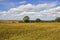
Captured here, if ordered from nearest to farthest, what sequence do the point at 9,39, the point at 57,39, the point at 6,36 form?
the point at 57,39, the point at 9,39, the point at 6,36

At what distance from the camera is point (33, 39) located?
2423 centimetres

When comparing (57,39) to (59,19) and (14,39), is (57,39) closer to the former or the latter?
(14,39)

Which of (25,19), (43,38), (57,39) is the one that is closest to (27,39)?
(43,38)

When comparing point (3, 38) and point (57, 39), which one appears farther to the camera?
point (3, 38)

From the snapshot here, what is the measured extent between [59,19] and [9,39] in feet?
275

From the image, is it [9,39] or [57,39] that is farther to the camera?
[9,39]

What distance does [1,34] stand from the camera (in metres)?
29.3

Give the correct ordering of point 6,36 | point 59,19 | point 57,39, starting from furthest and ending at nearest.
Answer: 1. point 59,19
2. point 6,36
3. point 57,39

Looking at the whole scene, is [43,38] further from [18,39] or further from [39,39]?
[18,39]

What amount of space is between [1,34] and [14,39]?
544 cm

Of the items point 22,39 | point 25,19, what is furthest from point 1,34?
point 25,19

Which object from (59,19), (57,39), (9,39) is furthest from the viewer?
(59,19)

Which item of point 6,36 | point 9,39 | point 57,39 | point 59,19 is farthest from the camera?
point 59,19

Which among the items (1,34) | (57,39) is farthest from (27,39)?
(1,34)
